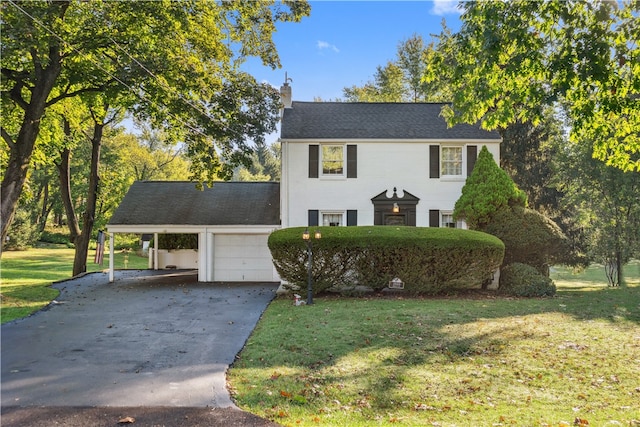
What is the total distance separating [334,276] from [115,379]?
7.90m

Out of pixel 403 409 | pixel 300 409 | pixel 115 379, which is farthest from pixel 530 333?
pixel 115 379

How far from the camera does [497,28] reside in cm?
663

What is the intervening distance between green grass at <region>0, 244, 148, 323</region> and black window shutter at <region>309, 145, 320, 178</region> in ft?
32.6

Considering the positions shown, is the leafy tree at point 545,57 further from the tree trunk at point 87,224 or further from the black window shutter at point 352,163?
the tree trunk at point 87,224

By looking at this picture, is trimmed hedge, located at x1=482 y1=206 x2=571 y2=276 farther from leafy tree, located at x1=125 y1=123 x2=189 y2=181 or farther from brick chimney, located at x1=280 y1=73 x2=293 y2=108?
leafy tree, located at x1=125 y1=123 x2=189 y2=181

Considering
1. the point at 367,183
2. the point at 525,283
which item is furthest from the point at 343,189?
the point at 525,283

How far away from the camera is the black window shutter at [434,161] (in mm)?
17219

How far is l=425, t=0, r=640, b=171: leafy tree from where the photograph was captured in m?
6.36

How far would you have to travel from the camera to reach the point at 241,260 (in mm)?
17969

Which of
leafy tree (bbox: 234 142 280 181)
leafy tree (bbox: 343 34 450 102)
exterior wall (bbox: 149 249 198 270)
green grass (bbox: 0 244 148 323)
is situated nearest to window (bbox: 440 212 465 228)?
exterior wall (bbox: 149 249 198 270)

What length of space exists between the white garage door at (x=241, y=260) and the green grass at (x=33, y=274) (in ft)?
19.9

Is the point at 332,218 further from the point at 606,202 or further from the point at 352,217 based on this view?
the point at 606,202

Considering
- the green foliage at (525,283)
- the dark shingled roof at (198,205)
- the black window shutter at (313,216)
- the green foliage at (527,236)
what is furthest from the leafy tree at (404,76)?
the green foliage at (525,283)

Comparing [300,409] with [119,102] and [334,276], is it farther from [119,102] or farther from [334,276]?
[119,102]
